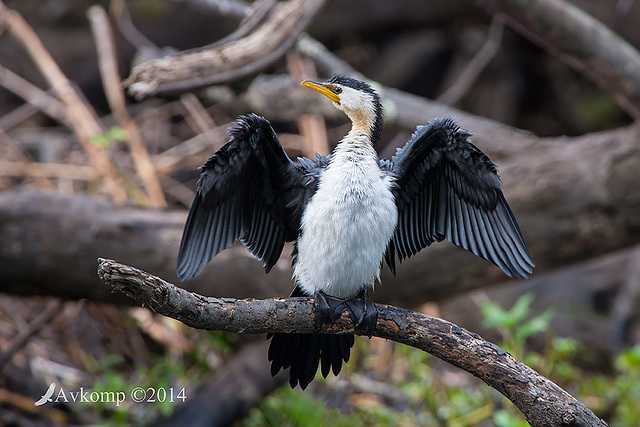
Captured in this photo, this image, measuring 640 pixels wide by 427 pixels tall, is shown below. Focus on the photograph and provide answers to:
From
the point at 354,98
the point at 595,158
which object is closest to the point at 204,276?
the point at 354,98

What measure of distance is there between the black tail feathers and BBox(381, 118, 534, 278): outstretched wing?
0.35m

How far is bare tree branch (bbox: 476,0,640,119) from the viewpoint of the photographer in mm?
3389

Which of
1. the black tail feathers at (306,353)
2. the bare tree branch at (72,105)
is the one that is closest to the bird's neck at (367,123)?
A: the black tail feathers at (306,353)

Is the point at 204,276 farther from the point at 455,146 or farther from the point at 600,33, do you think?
the point at 600,33

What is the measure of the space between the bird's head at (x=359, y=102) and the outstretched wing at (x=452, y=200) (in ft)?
0.45

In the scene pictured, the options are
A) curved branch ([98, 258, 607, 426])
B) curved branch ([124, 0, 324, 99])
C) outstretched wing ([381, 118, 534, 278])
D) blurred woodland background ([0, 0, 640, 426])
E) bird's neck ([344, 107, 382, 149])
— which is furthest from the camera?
blurred woodland background ([0, 0, 640, 426])

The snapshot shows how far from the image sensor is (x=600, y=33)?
137 inches

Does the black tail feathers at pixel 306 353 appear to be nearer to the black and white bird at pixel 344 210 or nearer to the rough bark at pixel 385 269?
the black and white bird at pixel 344 210

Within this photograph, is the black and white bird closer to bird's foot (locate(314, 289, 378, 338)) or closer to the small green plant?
bird's foot (locate(314, 289, 378, 338))

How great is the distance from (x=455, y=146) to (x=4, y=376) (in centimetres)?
285

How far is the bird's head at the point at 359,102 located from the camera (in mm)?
2232

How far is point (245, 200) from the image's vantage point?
2166mm

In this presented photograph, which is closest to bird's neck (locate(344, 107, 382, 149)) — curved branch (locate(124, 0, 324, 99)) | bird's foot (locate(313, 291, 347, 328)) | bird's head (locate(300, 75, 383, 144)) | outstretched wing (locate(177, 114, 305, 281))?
bird's head (locate(300, 75, 383, 144))

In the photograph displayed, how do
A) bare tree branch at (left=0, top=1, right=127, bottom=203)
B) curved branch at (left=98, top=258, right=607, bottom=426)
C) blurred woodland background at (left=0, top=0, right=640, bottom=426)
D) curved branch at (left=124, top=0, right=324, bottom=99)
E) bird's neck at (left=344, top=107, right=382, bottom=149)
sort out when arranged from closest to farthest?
curved branch at (left=98, top=258, right=607, bottom=426), bird's neck at (left=344, top=107, right=382, bottom=149), curved branch at (left=124, top=0, right=324, bottom=99), blurred woodland background at (left=0, top=0, right=640, bottom=426), bare tree branch at (left=0, top=1, right=127, bottom=203)
